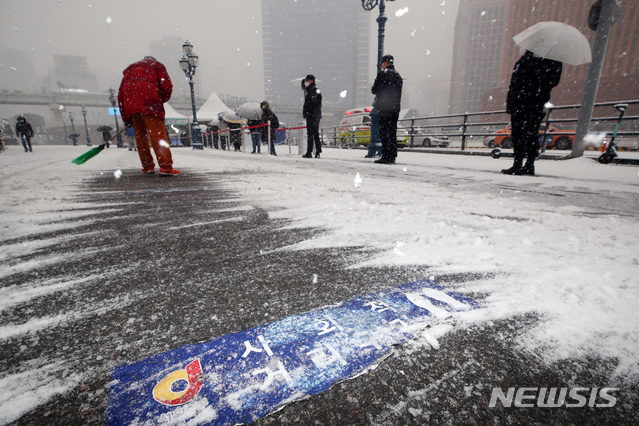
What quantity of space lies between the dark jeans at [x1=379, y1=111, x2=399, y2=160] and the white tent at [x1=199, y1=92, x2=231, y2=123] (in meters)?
27.4

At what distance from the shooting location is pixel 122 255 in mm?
1419

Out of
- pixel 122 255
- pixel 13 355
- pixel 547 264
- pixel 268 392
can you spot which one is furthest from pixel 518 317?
pixel 122 255

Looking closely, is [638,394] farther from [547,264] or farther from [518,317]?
[547,264]

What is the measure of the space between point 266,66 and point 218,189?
16440cm

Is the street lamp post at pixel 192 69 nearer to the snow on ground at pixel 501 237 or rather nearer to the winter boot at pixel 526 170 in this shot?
the snow on ground at pixel 501 237

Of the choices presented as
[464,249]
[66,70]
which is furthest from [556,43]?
[66,70]

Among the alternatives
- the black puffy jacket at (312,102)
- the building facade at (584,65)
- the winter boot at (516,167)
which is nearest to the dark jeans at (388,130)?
the winter boot at (516,167)

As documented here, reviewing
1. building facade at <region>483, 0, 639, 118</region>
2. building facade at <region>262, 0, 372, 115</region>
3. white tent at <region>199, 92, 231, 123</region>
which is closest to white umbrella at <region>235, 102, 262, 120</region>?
white tent at <region>199, 92, 231, 123</region>

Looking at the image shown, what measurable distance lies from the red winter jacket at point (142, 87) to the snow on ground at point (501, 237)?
146 cm

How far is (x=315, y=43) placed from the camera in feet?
476

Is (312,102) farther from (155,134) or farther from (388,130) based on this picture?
(155,134)

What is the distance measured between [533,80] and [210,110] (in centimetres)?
3206

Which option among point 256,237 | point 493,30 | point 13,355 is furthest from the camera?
point 493,30

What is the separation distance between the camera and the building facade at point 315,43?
466ft
